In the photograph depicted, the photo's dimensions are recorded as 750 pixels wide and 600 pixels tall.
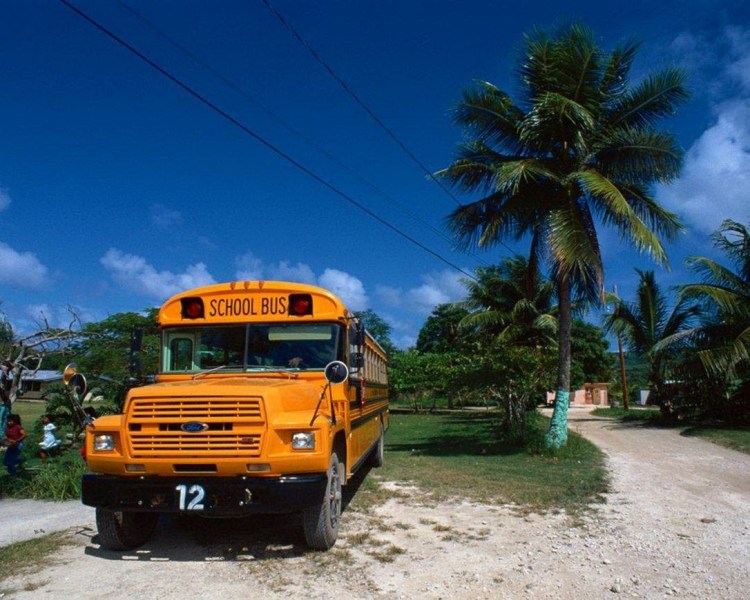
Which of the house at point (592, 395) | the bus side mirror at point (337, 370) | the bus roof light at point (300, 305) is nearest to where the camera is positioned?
the bus side mirror at point (337, 370)

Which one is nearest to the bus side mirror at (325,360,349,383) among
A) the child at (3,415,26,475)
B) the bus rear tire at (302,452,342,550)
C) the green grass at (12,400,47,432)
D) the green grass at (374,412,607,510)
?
the bus rear tire at (302,452,342,550)

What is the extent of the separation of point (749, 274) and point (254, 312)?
20.7 meters

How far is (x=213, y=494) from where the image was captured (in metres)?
5.64

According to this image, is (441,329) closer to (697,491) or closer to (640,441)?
(640,441)

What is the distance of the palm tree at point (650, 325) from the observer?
82.6 ft

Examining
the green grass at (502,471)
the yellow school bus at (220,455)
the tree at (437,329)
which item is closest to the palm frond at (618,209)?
the green grass at (502,471)

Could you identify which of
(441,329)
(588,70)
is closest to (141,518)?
(588,70)

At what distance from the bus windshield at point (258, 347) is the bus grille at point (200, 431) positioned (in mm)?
1434

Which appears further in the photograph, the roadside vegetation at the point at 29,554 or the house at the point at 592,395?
the house at the point at 592,395

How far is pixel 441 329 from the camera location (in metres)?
54.1

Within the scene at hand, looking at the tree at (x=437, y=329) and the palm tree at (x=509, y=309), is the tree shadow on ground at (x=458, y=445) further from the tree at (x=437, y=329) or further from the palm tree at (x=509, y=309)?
the tree at (x=437, y=329)

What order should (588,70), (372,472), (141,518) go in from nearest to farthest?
(141,518) < (372,472) < (588,70)

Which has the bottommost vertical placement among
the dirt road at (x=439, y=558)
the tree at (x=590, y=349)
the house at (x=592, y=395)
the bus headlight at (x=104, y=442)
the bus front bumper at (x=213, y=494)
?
the dirt road at (x=439, y=558)

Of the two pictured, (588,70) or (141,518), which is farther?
(588,70)
